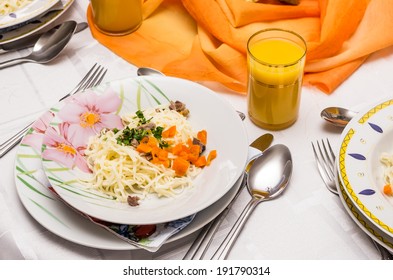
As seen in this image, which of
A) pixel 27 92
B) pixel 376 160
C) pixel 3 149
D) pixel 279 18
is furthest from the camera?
pixel 279 18

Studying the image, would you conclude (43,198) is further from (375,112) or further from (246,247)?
(375,112)

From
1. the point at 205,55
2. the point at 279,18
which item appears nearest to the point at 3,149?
the point at 205,55

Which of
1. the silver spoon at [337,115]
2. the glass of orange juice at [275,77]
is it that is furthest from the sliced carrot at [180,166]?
the silver spoon at [337,115]

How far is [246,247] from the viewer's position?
3.72 feet

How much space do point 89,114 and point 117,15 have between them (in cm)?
43

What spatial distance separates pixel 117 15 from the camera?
165 cm

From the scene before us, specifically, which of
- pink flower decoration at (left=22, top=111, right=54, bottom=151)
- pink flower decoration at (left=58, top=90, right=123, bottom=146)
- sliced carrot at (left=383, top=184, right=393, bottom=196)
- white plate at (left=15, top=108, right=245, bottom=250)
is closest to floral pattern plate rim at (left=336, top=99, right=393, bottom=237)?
sliced carrot at (left=383, top=184, right=393, bottom=196)

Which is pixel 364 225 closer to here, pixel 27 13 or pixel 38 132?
pixel 38 132

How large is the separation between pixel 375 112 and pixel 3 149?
0.85 m

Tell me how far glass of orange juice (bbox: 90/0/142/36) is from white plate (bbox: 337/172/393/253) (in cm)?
82

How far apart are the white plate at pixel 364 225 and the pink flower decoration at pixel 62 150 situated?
53 centimetres

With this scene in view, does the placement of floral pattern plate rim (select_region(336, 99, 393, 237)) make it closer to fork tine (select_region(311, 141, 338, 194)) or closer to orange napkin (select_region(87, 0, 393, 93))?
fork tine (select_region(311, 141, 338, 194))
